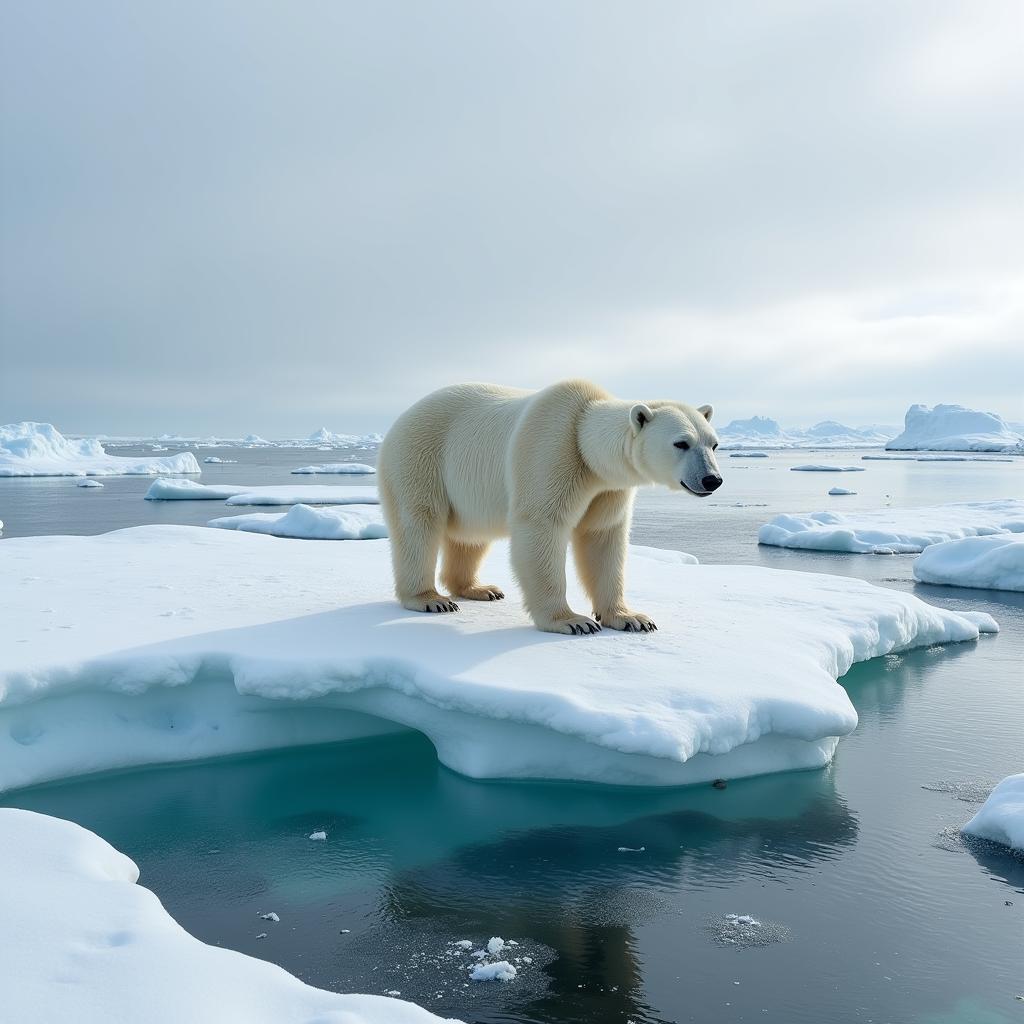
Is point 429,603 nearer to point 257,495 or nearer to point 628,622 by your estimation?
point 628,622

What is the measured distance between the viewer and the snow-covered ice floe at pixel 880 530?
1327 cm

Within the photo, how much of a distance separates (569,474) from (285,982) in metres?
2.84

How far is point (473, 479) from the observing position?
4.97 m

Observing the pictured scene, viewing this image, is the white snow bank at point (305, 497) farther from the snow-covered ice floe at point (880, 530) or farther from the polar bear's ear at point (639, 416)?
the polar bear's ear at point (639, 416)

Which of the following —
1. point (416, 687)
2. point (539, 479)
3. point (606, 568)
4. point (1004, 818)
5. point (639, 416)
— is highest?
point (639, 416)

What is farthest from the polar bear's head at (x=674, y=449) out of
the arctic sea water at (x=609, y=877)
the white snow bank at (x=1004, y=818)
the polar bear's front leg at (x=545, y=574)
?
the white snow bank at (x=1004, y=818)

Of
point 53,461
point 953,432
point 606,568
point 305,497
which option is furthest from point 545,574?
point 953,432

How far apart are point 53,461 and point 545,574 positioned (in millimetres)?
40918

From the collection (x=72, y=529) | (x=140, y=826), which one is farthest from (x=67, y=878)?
(x=72, y=529)

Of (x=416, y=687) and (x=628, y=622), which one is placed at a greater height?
(x=628, y=622)

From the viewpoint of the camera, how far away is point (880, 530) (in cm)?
1399

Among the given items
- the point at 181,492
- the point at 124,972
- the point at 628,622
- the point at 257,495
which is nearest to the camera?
the point at 124,972

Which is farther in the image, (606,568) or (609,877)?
(606,568)

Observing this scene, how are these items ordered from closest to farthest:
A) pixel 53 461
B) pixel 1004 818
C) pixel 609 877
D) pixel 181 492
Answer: pixel 609 877 < pixel 1004 818 < pixel 181 492 < pixel 53 461
